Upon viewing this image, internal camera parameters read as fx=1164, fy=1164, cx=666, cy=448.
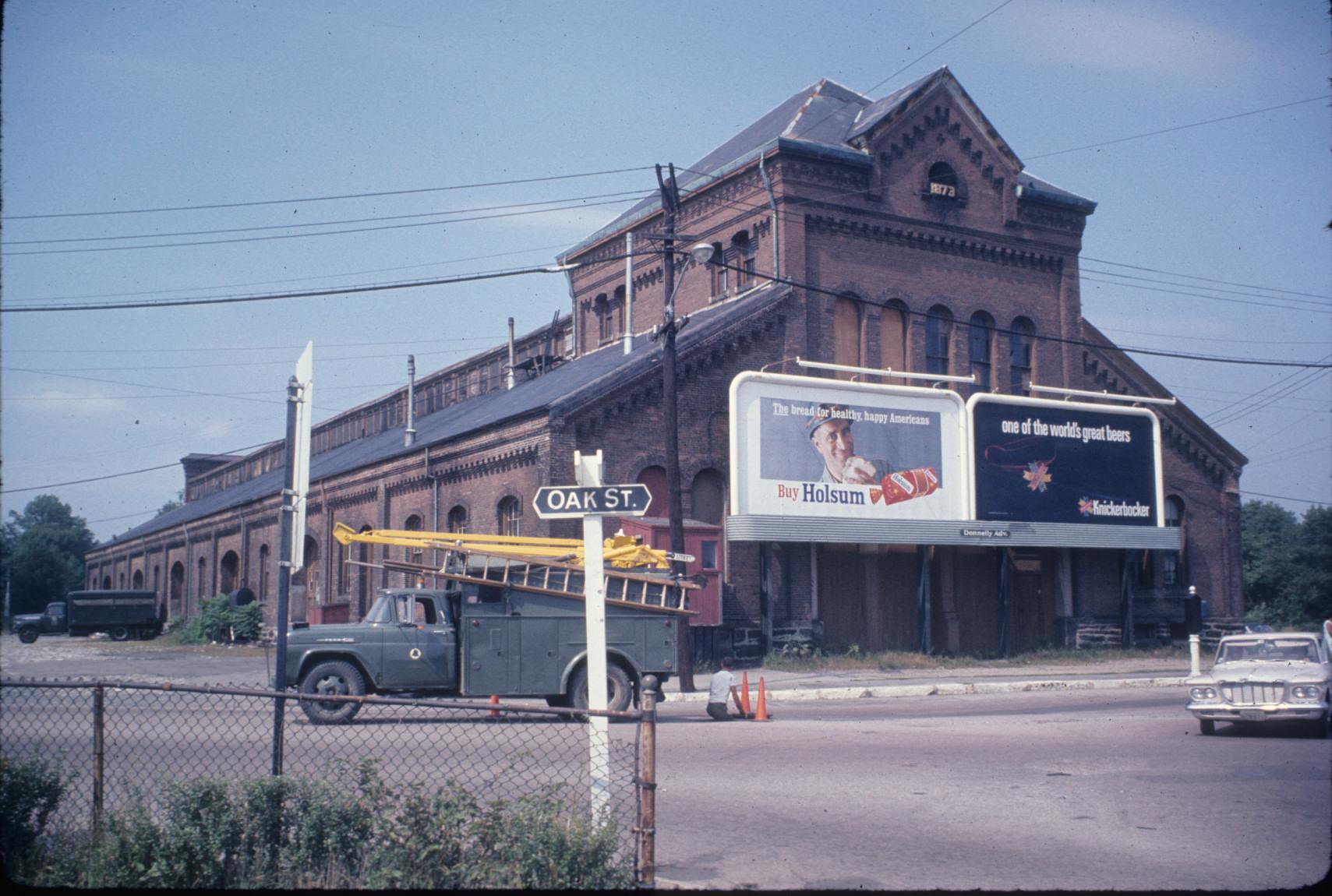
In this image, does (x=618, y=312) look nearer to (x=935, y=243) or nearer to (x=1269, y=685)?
(x=935, y=243)

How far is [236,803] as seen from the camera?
20.4ft

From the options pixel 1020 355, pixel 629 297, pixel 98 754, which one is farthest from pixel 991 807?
pixel 629 297

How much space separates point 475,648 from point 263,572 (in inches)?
1524

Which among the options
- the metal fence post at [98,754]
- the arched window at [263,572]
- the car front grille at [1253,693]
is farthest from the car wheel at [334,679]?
the arched window at [263,572]

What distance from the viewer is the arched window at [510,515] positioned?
30.8m

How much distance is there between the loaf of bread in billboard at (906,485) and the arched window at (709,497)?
404cm

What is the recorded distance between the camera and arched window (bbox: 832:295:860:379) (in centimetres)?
3312

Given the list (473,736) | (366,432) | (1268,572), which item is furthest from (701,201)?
(1268,572)

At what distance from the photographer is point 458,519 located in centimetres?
3447

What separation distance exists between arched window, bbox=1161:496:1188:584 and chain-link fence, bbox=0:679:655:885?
88.5ft

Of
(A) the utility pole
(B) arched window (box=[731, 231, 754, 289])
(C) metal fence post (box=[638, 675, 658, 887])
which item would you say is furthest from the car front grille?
(B) arched window (box=[731, 231, 754, 289])

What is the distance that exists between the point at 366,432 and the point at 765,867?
2150 inches

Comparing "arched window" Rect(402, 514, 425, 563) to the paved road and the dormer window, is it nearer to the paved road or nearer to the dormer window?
the dormer window

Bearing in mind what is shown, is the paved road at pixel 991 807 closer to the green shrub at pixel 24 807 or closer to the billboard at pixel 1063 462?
the green shrub at pixel 24 807
